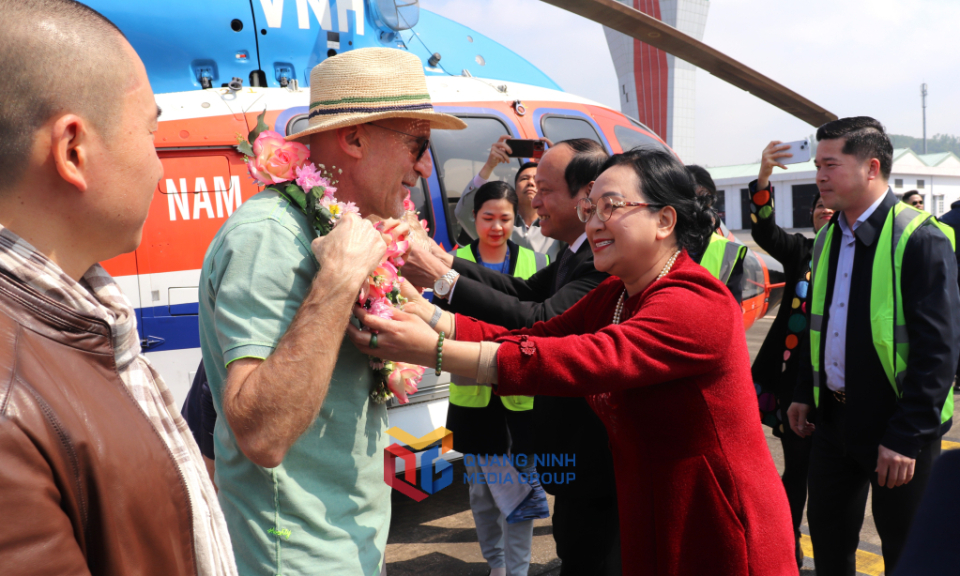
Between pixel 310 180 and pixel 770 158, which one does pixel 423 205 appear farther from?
pixel 310 180

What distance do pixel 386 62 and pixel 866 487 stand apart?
2.89 metres

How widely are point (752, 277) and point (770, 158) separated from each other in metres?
2.24

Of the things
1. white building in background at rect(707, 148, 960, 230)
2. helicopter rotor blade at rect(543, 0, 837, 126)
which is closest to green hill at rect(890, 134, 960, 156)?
white building in background at rect(707, 148, 960, 230)

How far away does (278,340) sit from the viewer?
1406 mm

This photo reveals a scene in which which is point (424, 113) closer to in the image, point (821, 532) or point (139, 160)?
point (139, 160)

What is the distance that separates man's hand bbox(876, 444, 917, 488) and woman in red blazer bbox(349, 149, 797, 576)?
1051 mm

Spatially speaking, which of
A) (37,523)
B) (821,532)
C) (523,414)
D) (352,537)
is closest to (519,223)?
(523,414)

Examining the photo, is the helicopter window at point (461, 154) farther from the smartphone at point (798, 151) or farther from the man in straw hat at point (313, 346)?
the man in straw hat at point (313, 346)

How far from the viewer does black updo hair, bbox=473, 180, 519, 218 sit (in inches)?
173

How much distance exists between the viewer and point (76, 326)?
869 mm

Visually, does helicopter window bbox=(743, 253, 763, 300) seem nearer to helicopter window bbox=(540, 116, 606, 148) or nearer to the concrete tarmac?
helicopter window bbox=(540, 116, 606, 148)

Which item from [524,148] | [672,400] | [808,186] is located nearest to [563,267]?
[672,400]

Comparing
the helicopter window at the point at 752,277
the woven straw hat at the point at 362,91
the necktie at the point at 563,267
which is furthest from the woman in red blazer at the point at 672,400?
the helicopter window at the point at 752,277

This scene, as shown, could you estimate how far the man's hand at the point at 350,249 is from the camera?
143 centimetres
